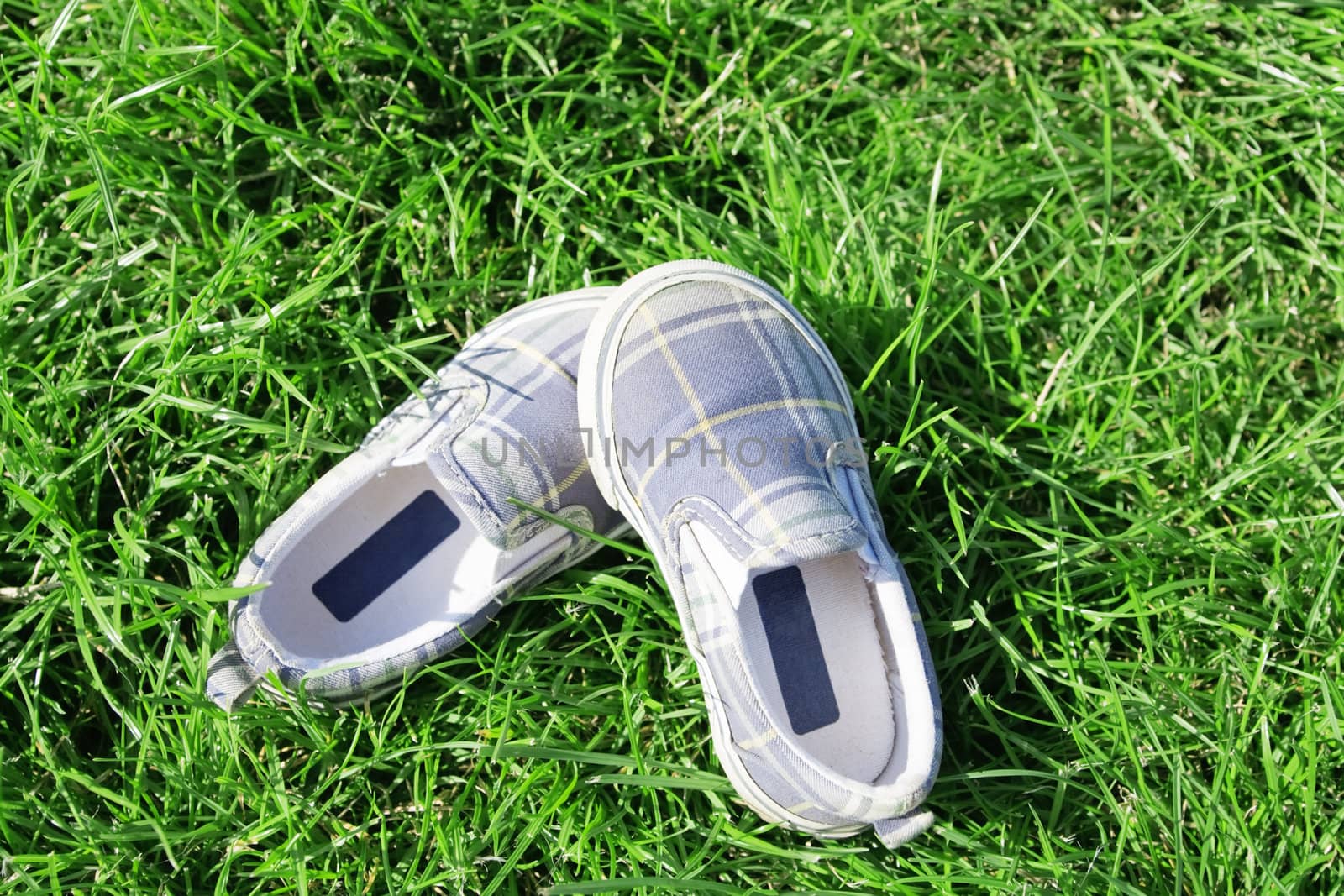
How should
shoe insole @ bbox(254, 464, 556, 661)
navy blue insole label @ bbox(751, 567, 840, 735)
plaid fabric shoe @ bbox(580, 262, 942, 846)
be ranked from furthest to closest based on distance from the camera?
shoe insole @ bbox(254, 464, 556, 661), navy blue insole label @ bbox(751, 567, 840, 735), plaid fabric shoe @ bbox(580, 262, 942, 846)

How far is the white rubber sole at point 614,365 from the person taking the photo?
1.64 m

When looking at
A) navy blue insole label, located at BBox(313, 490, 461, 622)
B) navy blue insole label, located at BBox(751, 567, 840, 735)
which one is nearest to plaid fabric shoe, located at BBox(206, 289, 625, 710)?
navy blue insole label, located at BBox(313, 490, 461, 622)

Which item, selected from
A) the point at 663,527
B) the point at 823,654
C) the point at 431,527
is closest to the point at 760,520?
the point at 663,527

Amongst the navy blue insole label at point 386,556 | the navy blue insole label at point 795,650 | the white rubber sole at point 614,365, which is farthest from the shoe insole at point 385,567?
the navy blue insole label at point 795,650

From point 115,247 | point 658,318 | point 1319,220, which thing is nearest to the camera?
point 658,318

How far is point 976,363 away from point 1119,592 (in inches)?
19.2

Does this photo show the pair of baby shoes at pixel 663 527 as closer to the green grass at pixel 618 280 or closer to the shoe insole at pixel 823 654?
the shoe insole at pixel 823 654

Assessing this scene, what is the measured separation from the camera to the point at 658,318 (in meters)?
1.64

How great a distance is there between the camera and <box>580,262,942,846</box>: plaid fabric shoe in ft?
4.98

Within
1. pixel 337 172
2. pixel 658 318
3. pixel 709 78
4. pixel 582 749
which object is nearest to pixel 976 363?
pixel 658 318

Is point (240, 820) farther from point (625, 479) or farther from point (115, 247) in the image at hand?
point (115, 247)

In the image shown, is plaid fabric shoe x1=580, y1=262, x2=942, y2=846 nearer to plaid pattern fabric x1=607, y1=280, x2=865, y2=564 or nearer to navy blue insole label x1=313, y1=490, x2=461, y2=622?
plaid pattern fabric x1=607, y1=280, x2=865, y2=564

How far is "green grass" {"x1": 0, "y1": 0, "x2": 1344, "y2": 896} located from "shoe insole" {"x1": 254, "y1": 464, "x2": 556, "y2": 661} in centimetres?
11

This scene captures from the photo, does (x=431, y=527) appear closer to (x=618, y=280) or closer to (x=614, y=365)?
(x=614, y=365)
